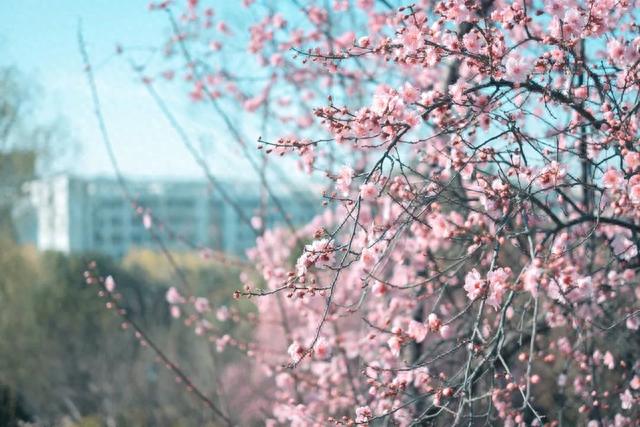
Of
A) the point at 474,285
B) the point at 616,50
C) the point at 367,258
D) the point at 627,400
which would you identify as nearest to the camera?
the point at 474,285

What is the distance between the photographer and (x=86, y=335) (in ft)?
50.3

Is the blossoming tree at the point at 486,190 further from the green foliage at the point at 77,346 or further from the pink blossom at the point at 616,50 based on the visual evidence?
the green foliage at the point at 77,346

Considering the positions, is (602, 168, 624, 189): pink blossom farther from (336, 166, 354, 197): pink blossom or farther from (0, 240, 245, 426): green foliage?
(0, 240, 245, 426): green foliage

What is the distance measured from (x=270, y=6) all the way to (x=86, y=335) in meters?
11.2

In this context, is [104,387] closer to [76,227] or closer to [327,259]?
[327,259]

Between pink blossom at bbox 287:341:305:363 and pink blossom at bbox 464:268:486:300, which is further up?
pink blossom at bbox 464:268:486:300

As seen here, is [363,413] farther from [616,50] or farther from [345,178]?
[616,50]

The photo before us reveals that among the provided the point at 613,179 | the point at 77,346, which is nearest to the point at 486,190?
the point at 613,179

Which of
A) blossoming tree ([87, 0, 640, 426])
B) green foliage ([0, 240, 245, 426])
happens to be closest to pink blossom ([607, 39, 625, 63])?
blossoming tree ([87, 0, 640, 426])

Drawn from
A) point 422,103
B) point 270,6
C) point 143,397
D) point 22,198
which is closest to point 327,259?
point 422,103

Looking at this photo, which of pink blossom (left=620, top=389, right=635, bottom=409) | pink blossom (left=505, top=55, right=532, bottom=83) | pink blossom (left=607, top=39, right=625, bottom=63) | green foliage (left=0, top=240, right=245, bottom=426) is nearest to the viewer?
pink blossom (left=505, top=55, right=532, bottom=83)

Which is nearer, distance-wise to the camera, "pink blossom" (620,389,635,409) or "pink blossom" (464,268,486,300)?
"pink blossom" (464,268,486,300)

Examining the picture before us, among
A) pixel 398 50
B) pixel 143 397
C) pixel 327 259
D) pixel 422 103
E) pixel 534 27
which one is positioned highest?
pixel 534 27

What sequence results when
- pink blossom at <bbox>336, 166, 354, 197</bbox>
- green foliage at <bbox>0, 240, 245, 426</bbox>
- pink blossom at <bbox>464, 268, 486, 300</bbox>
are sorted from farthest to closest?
green foliage at <bbox>0, 240, 245, 426</bbox>, pink blossom at <bbox>336, 166, 354, 197</bbox>, pink blossom at <bbox>464, 268, 486, 300</bbox>
